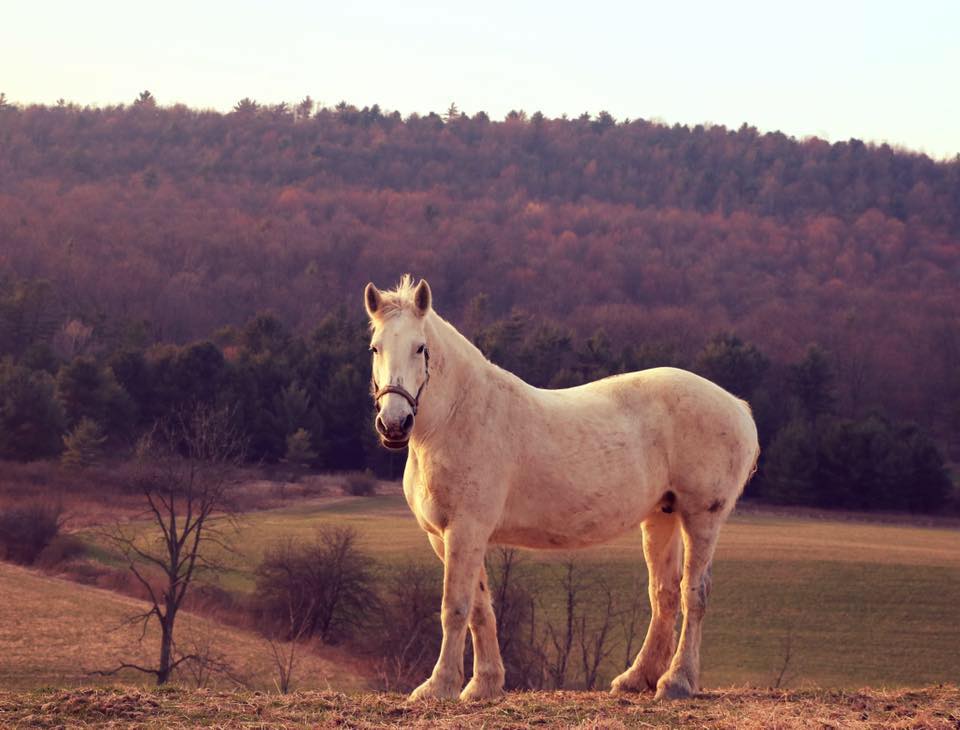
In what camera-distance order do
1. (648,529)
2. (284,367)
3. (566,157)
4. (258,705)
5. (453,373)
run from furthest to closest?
(566,157), (284,367), (648,529), (453,373), (258,705)

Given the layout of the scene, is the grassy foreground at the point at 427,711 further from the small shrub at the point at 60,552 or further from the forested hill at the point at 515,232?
the forested hill at the point at 515,232

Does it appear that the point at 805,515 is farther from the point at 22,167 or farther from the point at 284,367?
the point at 22,167

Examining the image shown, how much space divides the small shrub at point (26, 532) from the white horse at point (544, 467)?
142 feet

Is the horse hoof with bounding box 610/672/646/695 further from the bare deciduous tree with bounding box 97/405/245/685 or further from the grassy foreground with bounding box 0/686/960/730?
the bare deciduous tree with bounding box 97/405/245/685

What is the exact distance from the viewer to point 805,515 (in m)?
66.8

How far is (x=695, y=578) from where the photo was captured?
8797 mm

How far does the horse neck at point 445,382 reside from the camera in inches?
308

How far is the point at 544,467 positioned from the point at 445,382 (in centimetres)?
98

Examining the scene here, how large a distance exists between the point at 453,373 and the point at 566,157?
176 m

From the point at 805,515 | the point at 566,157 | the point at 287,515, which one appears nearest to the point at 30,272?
the point at 287,515

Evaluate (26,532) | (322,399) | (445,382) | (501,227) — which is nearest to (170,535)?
(26,532)

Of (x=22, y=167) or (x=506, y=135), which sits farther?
(x=506, y=135)

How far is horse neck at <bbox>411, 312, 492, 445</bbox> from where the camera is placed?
7.82 meters

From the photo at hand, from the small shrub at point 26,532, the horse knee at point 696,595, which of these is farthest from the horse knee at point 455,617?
the small shrub at point 26,532
